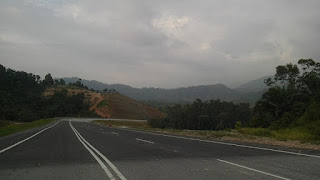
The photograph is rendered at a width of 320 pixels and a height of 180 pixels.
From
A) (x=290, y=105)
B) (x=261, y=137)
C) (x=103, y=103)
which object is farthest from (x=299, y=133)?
(x=103, y=103)

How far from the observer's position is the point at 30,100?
11025cm

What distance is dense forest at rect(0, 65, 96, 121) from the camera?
8988cm

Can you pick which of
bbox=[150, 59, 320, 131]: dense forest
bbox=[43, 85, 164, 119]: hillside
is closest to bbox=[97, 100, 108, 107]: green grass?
bbox=[43, 85, 164, 119]: hillside

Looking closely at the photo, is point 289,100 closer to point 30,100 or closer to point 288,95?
point 288,95

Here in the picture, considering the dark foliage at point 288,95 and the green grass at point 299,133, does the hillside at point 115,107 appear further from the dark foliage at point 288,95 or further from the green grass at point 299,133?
the green grass at point 299,133

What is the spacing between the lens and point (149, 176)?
296 inches

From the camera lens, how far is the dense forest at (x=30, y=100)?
89875 millimetres

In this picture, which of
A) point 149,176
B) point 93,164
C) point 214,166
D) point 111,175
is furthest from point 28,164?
point 214,166

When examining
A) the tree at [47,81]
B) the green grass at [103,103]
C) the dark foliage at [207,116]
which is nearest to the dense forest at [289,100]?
the dark foliage at [207,116]

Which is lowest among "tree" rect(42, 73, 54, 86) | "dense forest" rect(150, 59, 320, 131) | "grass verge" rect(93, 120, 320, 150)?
"grass verge" rect(93, 120, 320, 150)

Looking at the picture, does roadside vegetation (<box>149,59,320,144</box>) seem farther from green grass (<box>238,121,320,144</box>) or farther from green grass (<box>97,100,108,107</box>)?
green grass (<box>97,100,108,107</box>)

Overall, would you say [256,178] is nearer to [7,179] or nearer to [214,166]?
[214,166]

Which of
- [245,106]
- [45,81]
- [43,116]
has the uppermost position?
[45,81]

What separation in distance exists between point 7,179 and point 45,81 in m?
167
